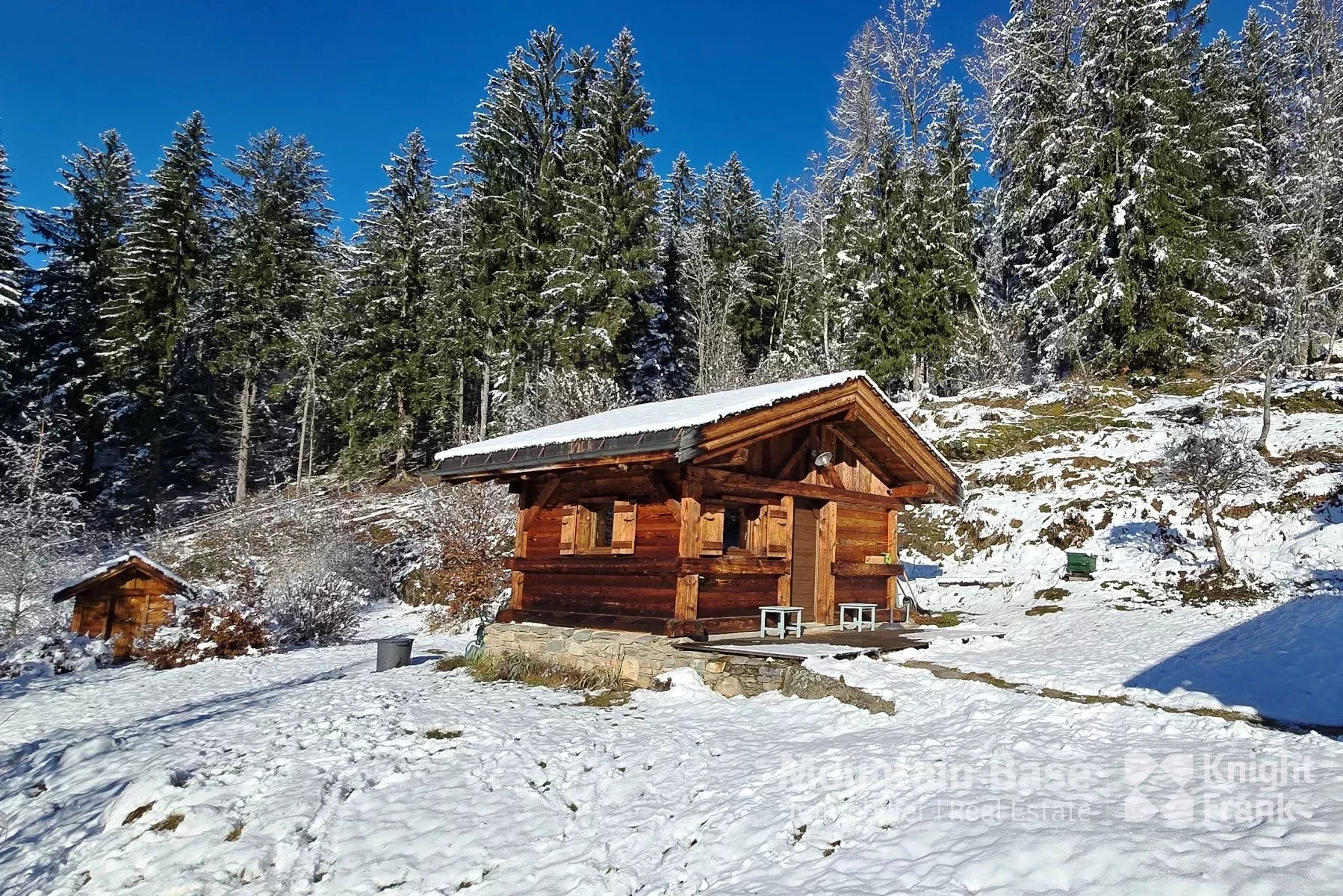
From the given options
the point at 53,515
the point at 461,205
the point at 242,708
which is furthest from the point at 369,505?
the point at 242,708

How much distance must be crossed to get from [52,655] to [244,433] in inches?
764

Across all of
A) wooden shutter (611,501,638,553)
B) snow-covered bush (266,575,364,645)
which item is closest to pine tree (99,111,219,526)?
snow-covered bush (266,575,364,645)

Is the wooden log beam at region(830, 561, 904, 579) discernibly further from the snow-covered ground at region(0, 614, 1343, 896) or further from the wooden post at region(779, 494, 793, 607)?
the snow-covered ground at region(0, 614, 1343, 896)

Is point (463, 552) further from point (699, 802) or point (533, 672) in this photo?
point (699, 802)

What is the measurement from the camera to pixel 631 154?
29.2 m

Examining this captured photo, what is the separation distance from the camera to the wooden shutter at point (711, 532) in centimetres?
1067

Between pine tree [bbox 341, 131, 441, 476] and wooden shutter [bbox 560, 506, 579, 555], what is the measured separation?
23182 millimetres

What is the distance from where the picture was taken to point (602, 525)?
12.1 metres

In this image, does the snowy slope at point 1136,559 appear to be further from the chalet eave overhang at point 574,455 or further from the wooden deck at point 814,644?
the chalet eave overhang at point 574,455

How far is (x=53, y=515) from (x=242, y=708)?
43.0ft

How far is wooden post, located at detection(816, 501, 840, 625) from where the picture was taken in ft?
40.9

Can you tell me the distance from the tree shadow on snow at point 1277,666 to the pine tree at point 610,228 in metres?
20.3

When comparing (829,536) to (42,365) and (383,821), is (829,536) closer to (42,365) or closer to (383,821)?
(383,821)

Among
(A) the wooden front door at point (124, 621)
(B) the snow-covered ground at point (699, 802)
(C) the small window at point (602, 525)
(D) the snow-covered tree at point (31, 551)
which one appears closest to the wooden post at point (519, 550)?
(C) the small window at point (602, 525)
